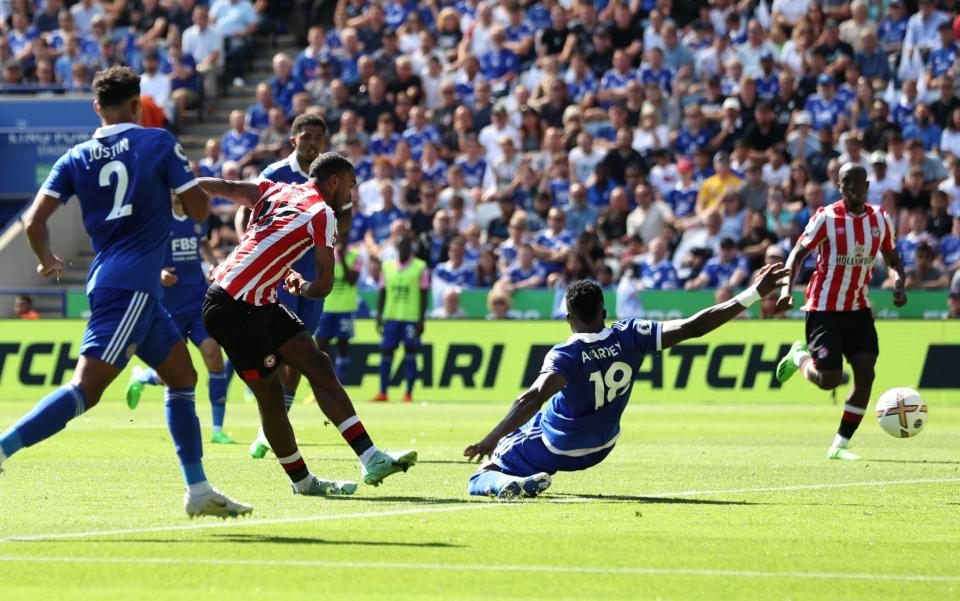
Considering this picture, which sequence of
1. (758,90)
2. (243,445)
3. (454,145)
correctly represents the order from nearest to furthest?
(243,445)
(758,90)
(454,145)

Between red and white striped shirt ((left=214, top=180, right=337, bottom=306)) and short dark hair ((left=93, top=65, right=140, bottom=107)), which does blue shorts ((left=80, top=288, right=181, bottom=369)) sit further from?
red and white striped shirt ((left=214, top=180, right=337, bottom=306))

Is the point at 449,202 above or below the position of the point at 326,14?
below

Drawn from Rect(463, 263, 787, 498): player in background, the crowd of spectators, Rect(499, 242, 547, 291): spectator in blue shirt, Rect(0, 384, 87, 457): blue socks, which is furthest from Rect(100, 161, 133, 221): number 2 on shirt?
Rect(499, 242, 547, 291): spectator in blue shirt

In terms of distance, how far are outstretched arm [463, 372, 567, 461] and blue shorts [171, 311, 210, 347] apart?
6701 mm

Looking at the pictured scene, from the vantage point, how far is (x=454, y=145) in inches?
1140

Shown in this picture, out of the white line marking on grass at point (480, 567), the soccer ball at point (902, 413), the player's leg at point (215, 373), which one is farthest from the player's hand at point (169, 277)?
the white line marking on grass at point (480, 567)

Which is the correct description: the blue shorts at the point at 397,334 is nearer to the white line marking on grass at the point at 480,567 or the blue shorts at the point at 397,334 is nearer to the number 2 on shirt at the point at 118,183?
the number 2 on shirt at the point at 118,183

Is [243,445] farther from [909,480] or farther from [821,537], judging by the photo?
[821,537]

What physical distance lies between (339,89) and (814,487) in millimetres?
20177

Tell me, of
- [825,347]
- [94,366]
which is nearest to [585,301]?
[94,366]

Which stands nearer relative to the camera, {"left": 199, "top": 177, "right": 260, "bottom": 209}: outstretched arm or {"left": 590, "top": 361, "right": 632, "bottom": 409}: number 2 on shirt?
{"left": 199, "top": 177, "right": 260, "bottom": 209}: outstretched arm

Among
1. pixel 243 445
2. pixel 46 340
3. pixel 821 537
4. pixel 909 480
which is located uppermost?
pixel 821 537

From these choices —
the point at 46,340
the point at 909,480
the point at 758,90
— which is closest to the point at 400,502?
the point at 909,480

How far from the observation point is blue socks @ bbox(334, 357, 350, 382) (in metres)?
24.0
